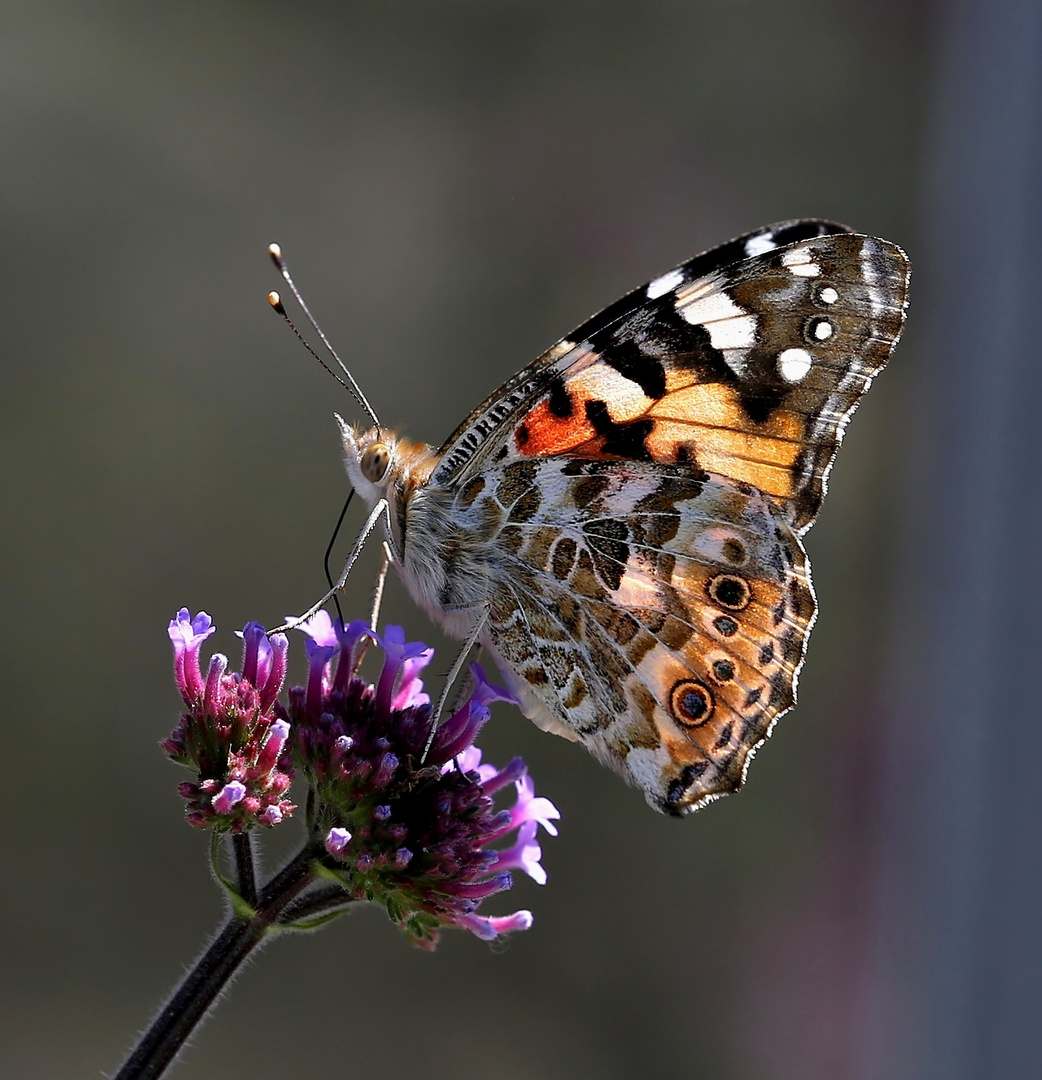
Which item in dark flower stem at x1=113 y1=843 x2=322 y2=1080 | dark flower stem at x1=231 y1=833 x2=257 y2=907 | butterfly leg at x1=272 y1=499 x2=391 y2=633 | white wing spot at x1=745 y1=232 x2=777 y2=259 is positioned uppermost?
white wing spot at x1=745 y1=232 x2=777 y2=259

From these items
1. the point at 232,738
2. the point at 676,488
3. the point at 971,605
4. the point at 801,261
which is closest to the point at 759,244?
the point at 801,261

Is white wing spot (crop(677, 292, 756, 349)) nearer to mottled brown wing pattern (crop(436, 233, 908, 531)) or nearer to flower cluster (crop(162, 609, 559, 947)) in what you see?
mottled brown wing pattern (crop(436, 233, 908, 531))

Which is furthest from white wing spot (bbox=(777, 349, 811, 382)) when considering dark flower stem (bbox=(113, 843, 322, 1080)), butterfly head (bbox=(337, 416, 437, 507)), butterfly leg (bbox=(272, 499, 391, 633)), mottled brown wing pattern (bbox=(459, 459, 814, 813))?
dark flower stem (bbox=(113, 843, 322, 1080))

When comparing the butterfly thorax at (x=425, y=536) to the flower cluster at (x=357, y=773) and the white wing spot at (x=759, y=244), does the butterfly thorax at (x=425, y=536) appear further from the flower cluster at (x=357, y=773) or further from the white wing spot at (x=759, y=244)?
the white wing spot at (x=759, y=244)

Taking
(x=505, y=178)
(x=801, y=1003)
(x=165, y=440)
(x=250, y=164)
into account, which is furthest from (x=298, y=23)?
(x=801, y=1003)

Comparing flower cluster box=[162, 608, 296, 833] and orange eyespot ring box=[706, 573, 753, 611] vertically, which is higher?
flower cluster box=[162, 608, 296, 833]

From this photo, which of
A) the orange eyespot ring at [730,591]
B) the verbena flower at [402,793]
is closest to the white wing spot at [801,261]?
the orange eyespot ring at [730,591]
